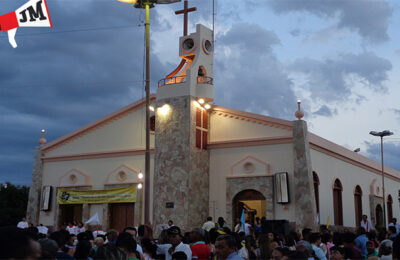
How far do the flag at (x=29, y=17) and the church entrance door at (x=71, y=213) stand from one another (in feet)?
66.8

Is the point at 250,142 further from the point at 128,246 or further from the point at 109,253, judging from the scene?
the point at 109,253

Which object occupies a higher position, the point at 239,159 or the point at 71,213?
the point at 239,159

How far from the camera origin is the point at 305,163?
23688mm

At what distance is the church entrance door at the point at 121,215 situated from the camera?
27594mm

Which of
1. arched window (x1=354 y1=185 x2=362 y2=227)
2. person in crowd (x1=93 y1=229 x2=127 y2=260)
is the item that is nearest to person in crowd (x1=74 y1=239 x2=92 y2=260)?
person in crowd (x1=93 y1=229 x2=127 y2=260)

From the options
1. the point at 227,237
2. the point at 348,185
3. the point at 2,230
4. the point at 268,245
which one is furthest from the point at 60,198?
the point at 2,230

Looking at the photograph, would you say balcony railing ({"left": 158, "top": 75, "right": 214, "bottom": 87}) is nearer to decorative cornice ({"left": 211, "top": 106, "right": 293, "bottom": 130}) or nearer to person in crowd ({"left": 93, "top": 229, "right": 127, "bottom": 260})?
decorative cornice ({"left": 211, "top": 106, "right": 293, "bottom": 130})

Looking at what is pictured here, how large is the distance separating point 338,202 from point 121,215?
41.6 ft

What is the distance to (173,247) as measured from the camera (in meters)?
8.91

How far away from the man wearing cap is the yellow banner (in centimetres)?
1841

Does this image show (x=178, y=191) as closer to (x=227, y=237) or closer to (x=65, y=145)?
(x=65, y=145)

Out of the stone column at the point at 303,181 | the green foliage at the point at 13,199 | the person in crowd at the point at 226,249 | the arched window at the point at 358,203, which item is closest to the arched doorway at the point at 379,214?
the arched window at the point at 358,203

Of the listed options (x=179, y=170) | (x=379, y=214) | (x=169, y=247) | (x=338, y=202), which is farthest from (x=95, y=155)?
(x=169, y=247)

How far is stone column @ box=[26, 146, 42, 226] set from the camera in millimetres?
30609
